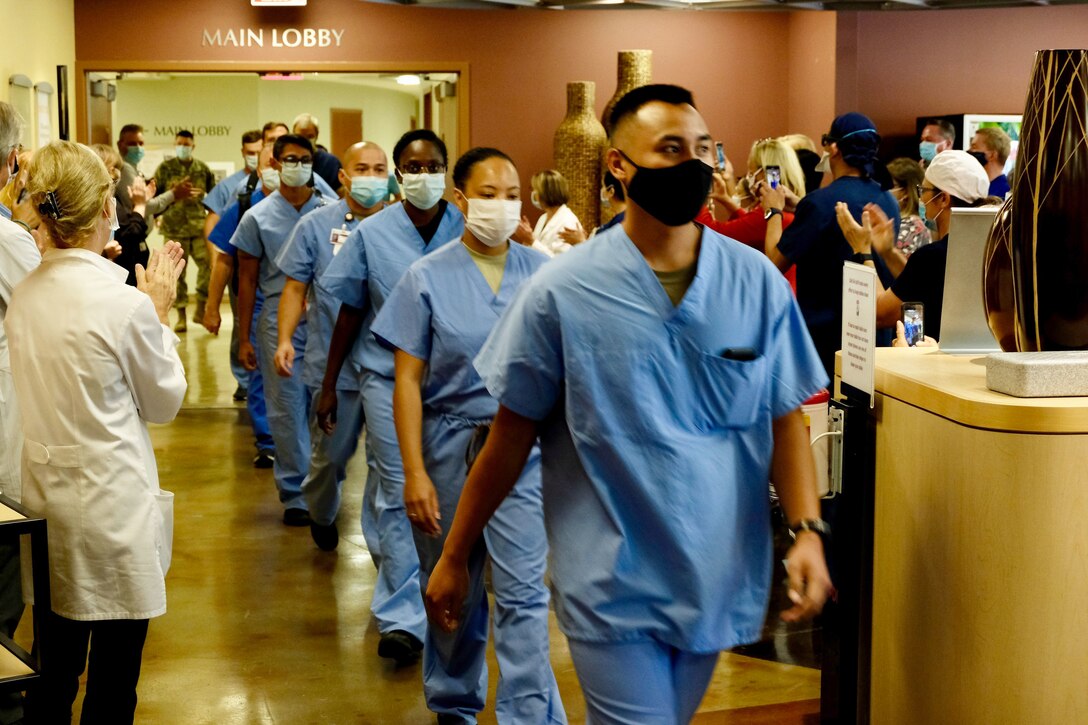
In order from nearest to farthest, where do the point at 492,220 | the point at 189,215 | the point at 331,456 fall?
the point at 492,220, the point at 331,456, the point at 189,215

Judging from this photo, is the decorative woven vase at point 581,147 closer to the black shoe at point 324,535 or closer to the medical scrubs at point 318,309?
the medical scrubs at point 318,309

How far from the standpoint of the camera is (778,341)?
6.55ft

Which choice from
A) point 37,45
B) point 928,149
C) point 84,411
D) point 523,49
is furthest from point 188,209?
point 84,411

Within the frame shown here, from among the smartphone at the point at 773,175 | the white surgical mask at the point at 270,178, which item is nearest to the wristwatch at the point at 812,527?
the smartphone at the point at 773,175

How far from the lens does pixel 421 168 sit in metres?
3.97

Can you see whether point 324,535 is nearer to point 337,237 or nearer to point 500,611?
point 337,237

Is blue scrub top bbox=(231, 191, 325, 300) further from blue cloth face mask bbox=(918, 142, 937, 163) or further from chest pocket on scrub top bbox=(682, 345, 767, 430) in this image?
chest pocket on scrub top bbox=(682, 345, 767, 430)

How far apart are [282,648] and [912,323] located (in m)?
2.06

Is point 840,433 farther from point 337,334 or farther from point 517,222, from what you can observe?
point 337,334

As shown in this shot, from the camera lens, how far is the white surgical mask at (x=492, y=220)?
10.5 ft

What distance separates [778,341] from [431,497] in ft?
3.86

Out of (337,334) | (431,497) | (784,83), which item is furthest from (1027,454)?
(784,83)

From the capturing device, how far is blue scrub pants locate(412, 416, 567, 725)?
299cm

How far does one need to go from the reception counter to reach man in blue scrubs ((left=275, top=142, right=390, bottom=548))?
9.45 ft
